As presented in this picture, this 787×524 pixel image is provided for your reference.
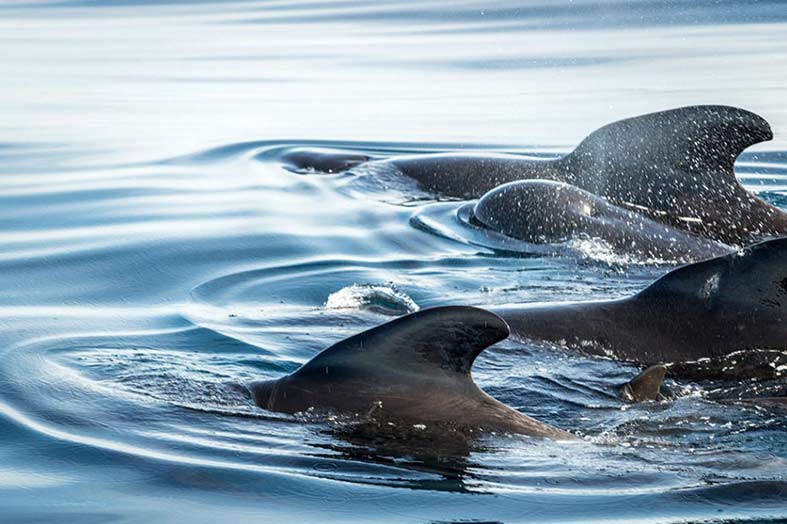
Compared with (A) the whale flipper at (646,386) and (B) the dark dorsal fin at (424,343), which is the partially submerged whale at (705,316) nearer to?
(A) the whale flipper at (646,386)

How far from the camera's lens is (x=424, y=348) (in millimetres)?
5371

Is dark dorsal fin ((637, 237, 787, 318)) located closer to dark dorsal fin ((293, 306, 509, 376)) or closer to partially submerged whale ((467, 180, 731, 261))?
dark dorsal fin ((293, 306, 509, 376))

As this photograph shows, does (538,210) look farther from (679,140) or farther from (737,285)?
(737,285)

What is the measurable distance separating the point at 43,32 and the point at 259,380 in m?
33.2

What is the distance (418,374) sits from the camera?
17.8 ft

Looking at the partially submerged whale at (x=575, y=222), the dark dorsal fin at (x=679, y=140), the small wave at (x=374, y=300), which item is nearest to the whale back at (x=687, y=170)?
the dark dorsal fin at (x=679, y=140)

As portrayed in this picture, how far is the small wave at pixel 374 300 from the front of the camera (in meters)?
8.26

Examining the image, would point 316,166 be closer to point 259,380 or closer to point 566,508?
point 259,380

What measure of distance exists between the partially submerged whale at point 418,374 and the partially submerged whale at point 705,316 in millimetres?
1728

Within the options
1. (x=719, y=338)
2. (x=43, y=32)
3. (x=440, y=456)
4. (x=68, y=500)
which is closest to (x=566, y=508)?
(x=440, y=456)

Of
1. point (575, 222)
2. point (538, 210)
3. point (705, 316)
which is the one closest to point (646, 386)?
point (705, 316)

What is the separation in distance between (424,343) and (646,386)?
1.31 metres

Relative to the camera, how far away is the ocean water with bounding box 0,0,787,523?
16.5 feet

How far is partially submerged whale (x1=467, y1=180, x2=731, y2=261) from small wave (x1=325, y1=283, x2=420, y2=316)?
2.02 meters
